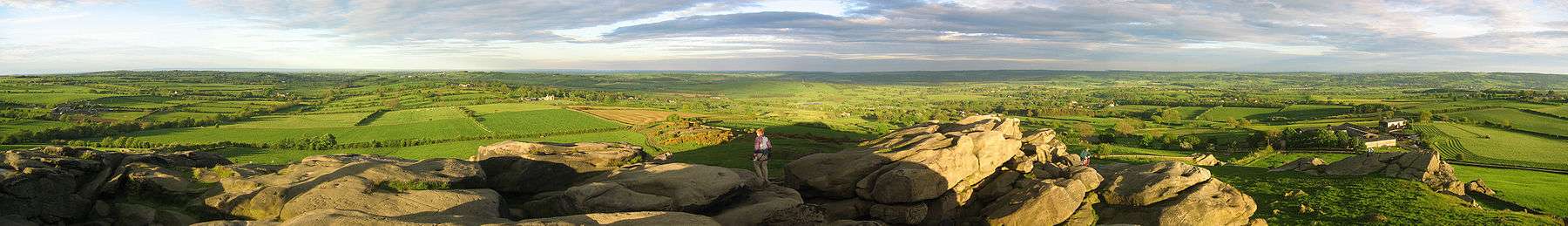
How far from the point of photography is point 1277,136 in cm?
7969

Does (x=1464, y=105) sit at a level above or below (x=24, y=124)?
below

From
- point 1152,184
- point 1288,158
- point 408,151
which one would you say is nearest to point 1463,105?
point 1288,158

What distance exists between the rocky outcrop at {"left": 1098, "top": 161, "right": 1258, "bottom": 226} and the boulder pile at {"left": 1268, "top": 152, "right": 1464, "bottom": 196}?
13563 millimetres

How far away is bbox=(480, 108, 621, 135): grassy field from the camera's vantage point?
3553 inches

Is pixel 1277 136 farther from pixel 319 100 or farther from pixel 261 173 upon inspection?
pixel 319 100

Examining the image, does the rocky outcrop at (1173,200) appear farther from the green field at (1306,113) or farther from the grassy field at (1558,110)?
the grassy field at (1558,110)

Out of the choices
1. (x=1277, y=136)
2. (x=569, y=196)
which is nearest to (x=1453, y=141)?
(x=1277, y=136)

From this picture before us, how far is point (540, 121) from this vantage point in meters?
99.1

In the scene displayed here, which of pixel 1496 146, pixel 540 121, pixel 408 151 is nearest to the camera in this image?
pixel 408 151

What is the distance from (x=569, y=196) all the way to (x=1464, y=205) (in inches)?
1494

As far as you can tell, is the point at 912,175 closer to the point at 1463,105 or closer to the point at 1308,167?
the point at 1308,167

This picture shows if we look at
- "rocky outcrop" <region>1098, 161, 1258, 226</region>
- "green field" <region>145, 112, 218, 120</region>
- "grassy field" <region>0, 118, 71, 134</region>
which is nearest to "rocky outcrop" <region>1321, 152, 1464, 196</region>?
"rocky outcrop" <region>1098, 161, 1258, 226</region>

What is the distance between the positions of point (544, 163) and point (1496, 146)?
110057 mm

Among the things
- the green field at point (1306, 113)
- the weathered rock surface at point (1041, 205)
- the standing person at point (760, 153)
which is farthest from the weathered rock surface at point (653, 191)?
the green field at point (1306, 113)
